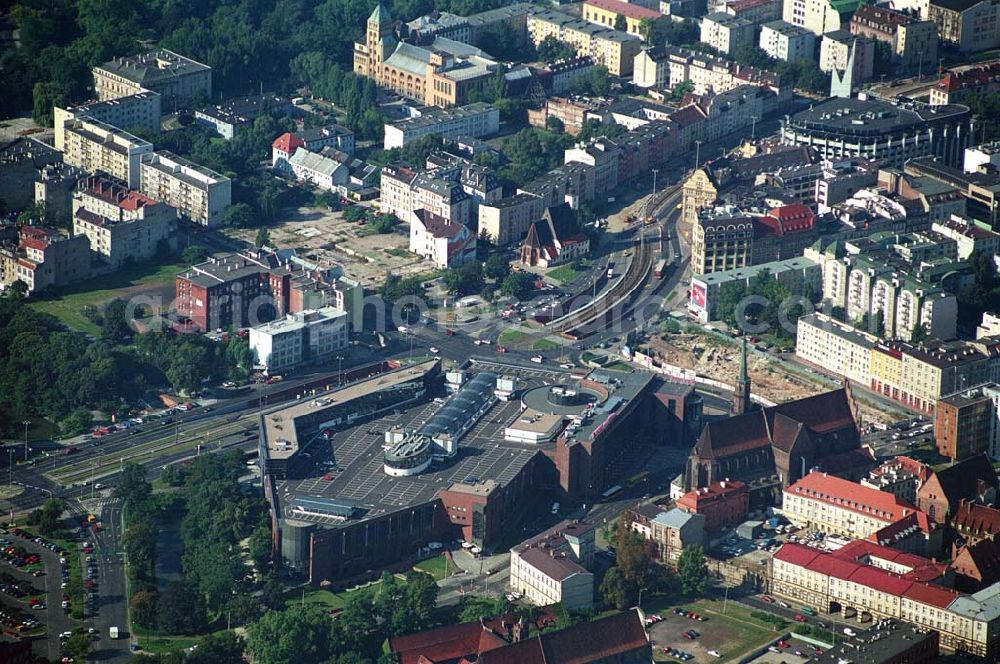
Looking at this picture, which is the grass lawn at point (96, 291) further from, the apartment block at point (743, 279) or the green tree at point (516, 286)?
the apartment block at point (743, 279)

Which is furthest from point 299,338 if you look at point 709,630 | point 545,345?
point 709,630

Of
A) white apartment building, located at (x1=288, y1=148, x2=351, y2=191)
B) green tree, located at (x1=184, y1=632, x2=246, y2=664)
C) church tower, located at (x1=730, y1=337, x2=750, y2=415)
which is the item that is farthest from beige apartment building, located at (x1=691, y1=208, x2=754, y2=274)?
green tree, located at (x1=184, y1=632, x2=246, y2=664)

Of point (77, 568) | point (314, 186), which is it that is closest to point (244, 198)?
point (314, 186)

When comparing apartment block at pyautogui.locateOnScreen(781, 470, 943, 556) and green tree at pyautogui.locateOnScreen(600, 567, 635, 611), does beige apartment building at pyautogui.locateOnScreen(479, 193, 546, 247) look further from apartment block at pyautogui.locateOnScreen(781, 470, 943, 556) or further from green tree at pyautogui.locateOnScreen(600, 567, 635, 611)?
green tree at pyautogui.locateOnScreen(600, 567, 635, 611)

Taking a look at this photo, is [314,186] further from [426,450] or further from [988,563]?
[988,563]

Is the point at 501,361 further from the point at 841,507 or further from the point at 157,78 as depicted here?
the point at 157,78
